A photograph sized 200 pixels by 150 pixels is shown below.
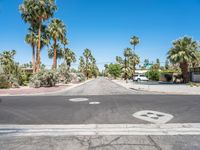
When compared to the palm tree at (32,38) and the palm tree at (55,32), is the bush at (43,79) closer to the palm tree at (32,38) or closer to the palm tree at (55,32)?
the palm tree at (32,38)

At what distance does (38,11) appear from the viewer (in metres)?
36.5

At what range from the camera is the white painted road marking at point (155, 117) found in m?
8.56

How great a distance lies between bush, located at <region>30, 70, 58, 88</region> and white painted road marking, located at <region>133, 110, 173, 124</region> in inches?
961

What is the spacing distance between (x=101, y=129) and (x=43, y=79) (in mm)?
26768

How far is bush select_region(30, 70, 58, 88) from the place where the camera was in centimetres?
3206

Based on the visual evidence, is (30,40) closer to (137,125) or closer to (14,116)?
(14,116)

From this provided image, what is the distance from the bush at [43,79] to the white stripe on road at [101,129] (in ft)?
81.4

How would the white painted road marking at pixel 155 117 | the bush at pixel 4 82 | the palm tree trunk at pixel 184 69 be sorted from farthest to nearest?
the palm tree trunk at pixel 184 69 → the bush at pixel 4 82 → the white painted road marking at pixel 155 117

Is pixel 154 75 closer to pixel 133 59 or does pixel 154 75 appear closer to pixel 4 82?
pixel 133 59

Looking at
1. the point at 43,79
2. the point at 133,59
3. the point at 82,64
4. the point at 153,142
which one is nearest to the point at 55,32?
the point at 43,79

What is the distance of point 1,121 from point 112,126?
4.24 meters

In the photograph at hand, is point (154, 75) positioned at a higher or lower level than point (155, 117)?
higher

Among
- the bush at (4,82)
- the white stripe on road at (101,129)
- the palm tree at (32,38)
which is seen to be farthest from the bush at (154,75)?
the white stripe on road at (101,129)

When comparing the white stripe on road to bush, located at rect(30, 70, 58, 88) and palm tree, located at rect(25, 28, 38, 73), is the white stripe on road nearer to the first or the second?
bush, located at rect(30, 70, 58, 88)
